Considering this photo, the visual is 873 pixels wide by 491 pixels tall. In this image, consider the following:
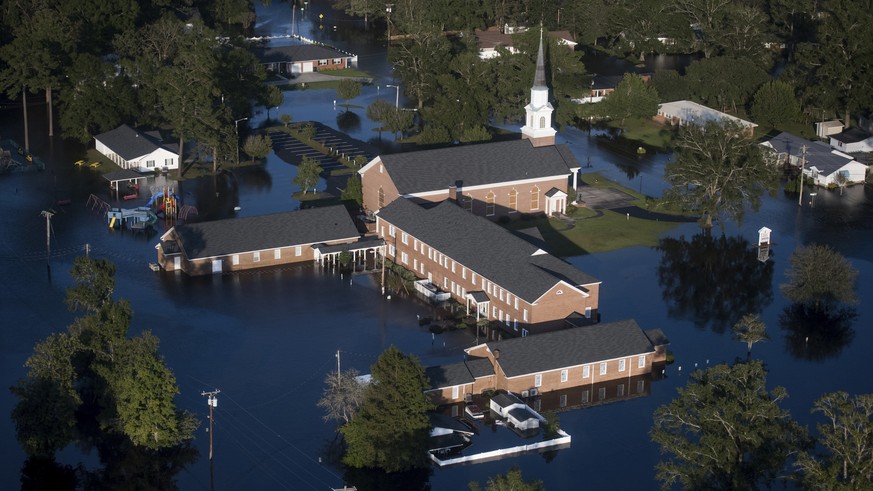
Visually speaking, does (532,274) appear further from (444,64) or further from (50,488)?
(444,64)

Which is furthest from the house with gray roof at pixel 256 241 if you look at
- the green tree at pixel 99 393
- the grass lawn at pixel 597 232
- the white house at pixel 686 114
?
the white house at pixel 686 114

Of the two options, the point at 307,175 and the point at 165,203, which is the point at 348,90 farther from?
the point at 165,203

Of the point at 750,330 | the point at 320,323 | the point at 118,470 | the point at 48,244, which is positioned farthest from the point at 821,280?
the point at 48,244

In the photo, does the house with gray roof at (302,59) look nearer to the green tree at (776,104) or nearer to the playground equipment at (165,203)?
the playground equipment at (165,203)

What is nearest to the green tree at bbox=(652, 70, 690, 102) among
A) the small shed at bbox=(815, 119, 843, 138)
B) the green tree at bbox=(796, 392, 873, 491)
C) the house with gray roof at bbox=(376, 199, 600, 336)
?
the small shed at bbox=(815, 119, 843, 138)

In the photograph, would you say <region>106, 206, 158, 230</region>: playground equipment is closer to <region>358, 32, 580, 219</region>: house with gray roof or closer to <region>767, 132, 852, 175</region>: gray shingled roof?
<region>358, 32, 580, 219</region>: house with gray roof

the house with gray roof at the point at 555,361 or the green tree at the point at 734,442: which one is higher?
the green tree at the point at 734,442

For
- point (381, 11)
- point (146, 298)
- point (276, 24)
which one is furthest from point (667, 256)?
point (276, 24)
